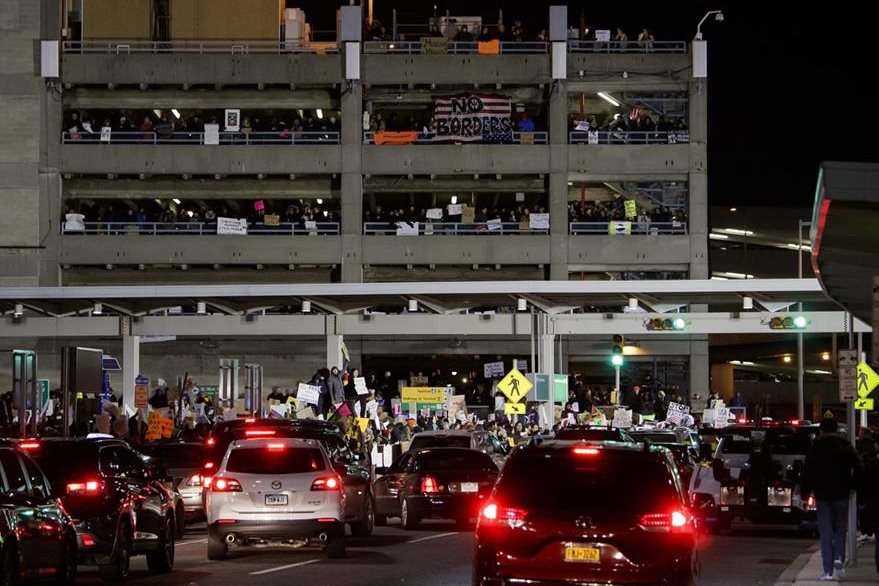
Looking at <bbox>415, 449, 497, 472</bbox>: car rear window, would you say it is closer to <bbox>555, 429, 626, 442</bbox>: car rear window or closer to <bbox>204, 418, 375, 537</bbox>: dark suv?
<bbox>555, 429, 626, 442</bbox>: car rear window

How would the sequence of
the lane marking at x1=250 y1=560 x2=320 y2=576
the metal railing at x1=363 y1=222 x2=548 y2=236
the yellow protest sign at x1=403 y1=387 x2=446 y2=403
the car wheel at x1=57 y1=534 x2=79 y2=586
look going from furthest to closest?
the metal railing at x1=363 y1=222 x2=548 y2=236
the yellow protest sign at x1=403 y1=387 x2=446 y2=403
the lane marking at x1=250 y1=560 x2=320 y2=576
the car wheel at x1=57 y1=534 x2=79 y2=586

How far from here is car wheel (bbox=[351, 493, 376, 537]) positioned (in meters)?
26.5

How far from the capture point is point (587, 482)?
527 inches

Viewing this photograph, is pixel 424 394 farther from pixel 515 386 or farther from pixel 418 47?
pixel 418 47

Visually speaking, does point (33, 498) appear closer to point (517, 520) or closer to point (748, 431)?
point (517, 520)

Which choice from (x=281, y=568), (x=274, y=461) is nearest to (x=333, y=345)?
(x=274, y=461)

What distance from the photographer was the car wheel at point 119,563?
19078 millimetres

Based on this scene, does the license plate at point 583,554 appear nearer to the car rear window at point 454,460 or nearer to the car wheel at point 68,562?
the car wheel at point 68,562

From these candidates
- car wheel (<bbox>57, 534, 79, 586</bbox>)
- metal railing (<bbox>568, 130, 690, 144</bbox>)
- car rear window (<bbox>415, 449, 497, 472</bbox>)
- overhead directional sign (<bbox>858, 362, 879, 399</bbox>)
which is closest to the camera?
car wheel (<bbox>57, 534, 79, 586</bbox>)

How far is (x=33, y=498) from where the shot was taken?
16578 millimetres

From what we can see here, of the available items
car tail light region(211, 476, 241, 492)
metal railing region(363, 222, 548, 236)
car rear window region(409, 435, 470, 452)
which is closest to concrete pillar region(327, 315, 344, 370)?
car rear window region(409, 435, 470, 452)

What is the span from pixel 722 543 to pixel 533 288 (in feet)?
82.7

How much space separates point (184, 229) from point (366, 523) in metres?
Answer: 51.7

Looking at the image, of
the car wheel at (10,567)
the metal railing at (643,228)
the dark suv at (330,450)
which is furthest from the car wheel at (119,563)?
the metal railing at (643,228)
